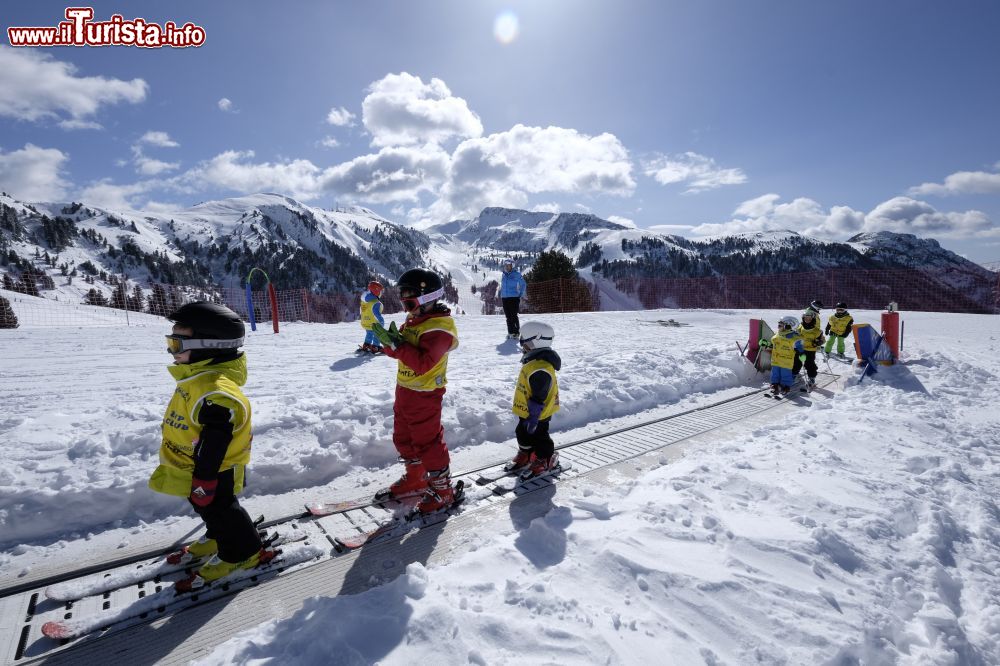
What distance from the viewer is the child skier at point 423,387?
11.6 feet

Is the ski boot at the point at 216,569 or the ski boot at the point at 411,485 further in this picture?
the ski boot at the point at 411,485

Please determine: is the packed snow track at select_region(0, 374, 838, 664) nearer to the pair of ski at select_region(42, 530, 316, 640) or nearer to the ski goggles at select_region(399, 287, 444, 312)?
the pair of ski at select_region(42, 530, 316, 640)

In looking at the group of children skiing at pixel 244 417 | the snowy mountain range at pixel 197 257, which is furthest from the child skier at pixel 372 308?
the snowy mountain range at pixel 197 257

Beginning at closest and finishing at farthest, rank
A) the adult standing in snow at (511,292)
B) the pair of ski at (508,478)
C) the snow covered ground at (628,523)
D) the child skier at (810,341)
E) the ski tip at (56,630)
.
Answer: the snow covered ground at (628,523)
the ski tip at (56,630)
the pair of ski at (508,478)
the child skier at (810,341)
the adult standing in snow at (511,292)

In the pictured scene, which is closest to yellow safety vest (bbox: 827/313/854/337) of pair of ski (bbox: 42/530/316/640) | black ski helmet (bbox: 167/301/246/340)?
pair of ski (bbox: 42/530/316/640)

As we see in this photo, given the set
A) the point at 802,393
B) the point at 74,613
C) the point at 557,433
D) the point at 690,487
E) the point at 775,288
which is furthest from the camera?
the point at 775,288

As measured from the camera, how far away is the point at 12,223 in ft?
400

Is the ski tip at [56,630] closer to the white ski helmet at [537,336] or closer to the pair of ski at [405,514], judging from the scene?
the pair of ski at [405,514]

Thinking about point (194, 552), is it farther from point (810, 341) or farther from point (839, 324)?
point (839, 324)

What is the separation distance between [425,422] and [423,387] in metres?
0.32

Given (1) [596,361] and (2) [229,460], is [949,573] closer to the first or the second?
(2) [229,460]

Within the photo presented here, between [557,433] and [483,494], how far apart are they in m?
1.91

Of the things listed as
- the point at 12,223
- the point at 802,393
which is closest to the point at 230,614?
the point at 802,393

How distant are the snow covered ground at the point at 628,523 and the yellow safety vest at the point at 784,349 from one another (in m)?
1.24
